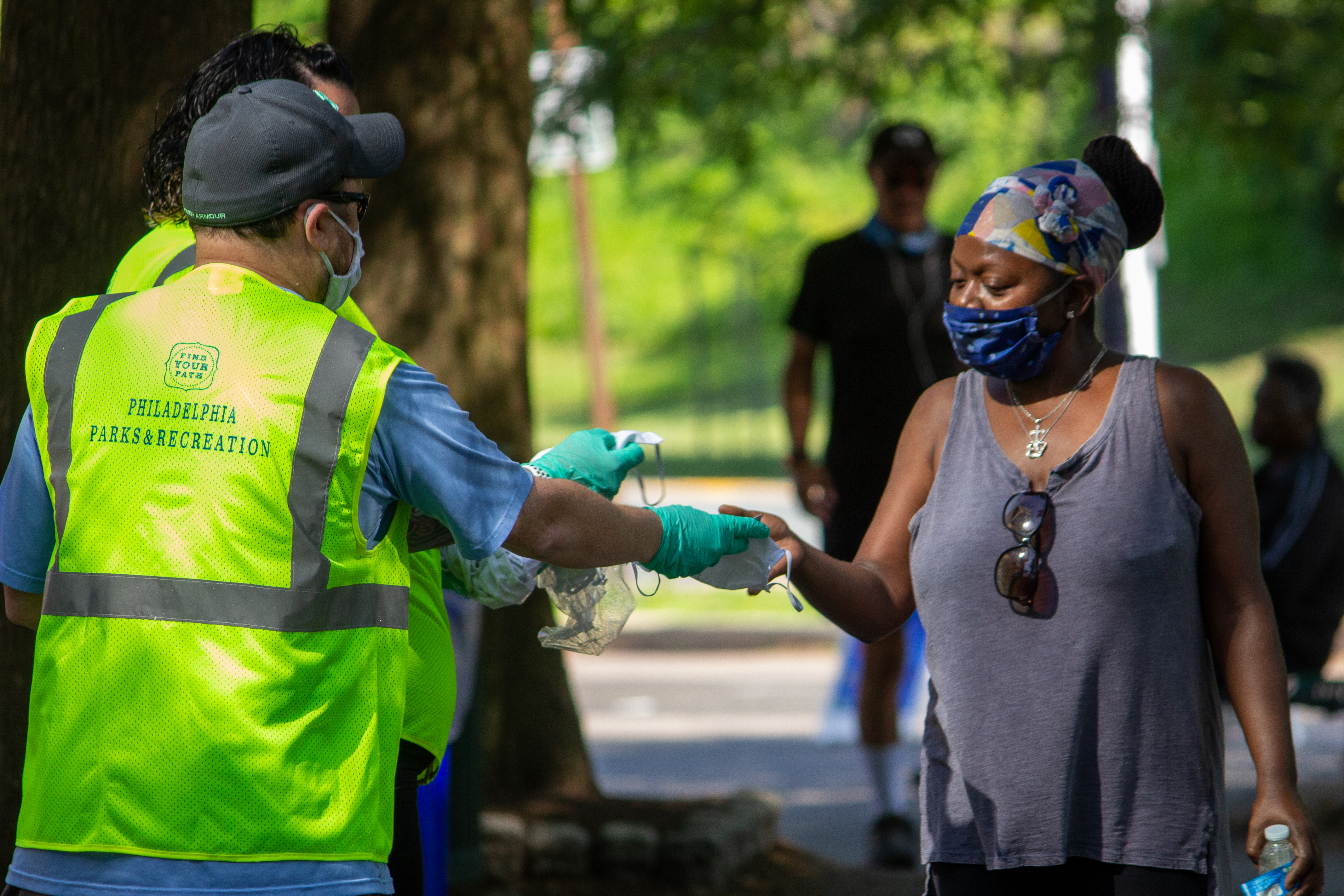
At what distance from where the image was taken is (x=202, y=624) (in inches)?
77.5

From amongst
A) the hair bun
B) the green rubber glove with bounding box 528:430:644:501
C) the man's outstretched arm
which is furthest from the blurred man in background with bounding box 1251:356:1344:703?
the man's outstretched arm

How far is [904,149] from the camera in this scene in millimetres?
5602

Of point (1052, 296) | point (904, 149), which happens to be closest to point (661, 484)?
point (1052, 296)

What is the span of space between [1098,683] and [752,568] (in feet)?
2.02

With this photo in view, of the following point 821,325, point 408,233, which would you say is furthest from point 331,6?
point 821,325

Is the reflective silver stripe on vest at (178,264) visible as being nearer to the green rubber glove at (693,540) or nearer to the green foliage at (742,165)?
the green rubber glove at (693,540)

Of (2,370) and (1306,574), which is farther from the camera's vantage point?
(1306,574)

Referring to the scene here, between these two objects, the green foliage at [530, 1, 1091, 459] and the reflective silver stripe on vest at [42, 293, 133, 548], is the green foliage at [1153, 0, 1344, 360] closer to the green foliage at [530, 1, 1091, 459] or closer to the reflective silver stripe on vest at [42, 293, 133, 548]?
the green foliage at [530, 1, 1091, 459]

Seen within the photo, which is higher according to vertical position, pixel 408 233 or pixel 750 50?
pixel 750 50

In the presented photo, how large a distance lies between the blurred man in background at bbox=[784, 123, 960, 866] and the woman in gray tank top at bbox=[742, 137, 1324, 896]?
2.82m

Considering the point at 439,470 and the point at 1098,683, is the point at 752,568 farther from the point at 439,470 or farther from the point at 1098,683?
the point at 439,470

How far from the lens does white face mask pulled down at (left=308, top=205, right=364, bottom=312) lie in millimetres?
2234

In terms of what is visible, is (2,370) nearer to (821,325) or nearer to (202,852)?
(202,852)

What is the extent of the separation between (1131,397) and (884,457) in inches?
118
